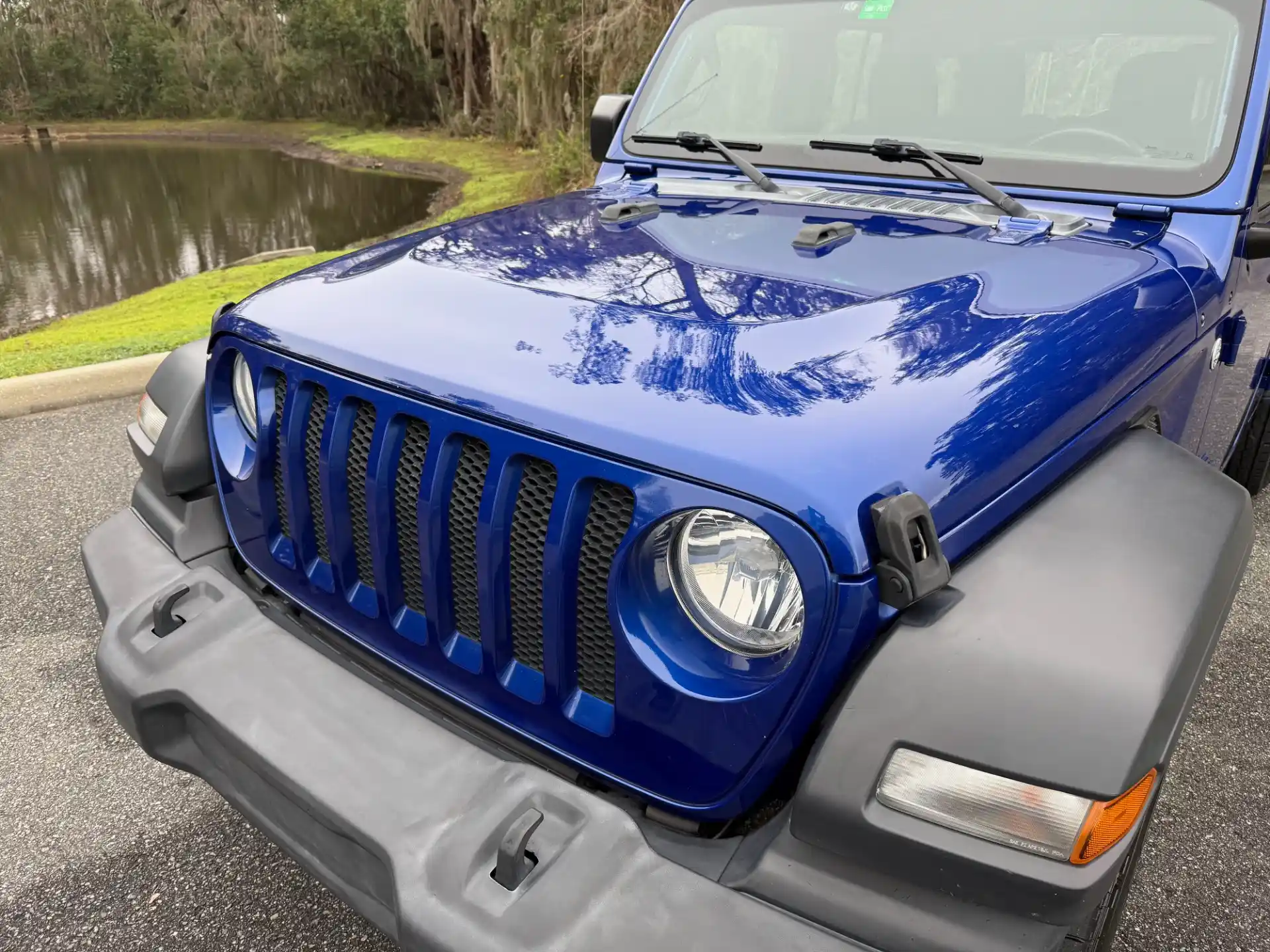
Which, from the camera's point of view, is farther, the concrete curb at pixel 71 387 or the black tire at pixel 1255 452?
the concrete curb at pixel 71 387

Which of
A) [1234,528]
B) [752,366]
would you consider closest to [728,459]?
[752,366]

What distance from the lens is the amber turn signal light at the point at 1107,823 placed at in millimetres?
1199

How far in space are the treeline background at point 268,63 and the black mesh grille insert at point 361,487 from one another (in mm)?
22409

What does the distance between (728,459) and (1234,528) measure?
0.89 m

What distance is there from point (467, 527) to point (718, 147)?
68.4 inches

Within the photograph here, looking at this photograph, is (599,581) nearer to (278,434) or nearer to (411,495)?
(411,495)

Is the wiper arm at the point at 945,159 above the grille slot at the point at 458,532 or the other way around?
above

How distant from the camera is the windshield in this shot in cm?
241

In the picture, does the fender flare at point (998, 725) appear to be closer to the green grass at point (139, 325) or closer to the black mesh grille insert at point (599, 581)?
the black mesh grille insert at point (599, 581)

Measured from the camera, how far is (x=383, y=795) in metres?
1.53

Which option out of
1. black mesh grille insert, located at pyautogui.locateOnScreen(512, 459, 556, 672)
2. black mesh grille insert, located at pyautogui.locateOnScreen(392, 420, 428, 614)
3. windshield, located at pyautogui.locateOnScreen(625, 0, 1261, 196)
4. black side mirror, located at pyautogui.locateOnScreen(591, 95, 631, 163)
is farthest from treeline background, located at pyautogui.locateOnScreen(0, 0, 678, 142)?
black mesh grille insert, located at pyautogui.locateOnScreen(512, 459, 556, 672)

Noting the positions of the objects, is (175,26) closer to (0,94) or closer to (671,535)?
(0,94)

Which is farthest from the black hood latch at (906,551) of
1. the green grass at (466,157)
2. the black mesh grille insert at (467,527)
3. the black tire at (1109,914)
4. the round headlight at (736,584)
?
the green grass at (466,157)

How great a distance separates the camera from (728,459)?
4.36 ft
